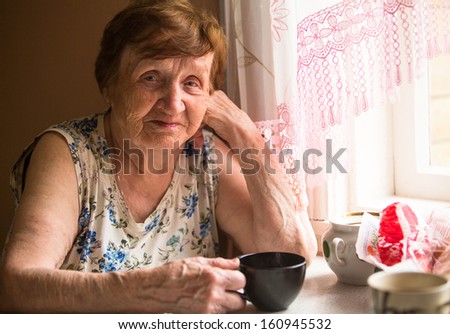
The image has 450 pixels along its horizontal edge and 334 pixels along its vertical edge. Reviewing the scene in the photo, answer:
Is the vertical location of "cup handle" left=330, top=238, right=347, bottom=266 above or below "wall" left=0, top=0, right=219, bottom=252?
below

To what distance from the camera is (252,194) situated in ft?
4.90

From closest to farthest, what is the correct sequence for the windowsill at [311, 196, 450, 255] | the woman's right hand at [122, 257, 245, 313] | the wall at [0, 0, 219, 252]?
the woman's right hand at [122, 257, 245, 313] < the windowsill at [311, 196, 450, 255] < the wall at [0, 0, 219, 252]

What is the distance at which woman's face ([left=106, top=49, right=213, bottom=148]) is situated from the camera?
54.4 inches

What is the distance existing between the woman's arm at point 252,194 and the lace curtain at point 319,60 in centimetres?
4

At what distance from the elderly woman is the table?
11 cm

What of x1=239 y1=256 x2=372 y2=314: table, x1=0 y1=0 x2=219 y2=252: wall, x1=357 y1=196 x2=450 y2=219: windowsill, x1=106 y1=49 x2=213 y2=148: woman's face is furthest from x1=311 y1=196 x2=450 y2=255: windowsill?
x1=0 y1=0 x2=219 y2=252: wall

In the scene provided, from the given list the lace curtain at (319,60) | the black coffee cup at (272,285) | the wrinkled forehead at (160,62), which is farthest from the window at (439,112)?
the black coffee cup at (272,285)

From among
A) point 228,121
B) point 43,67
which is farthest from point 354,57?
point 43,67

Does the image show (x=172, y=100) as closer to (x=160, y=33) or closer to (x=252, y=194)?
(x=160, y=33)

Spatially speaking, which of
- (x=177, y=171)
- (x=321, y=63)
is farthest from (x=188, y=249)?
(x=321, y=63)

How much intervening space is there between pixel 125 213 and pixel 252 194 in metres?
0.30

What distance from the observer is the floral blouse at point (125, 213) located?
141 cm

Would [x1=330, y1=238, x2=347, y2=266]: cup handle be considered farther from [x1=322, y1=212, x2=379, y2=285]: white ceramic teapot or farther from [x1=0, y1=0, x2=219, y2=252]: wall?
[x1=0, y1=0, x2=219, y2=252]: wall
